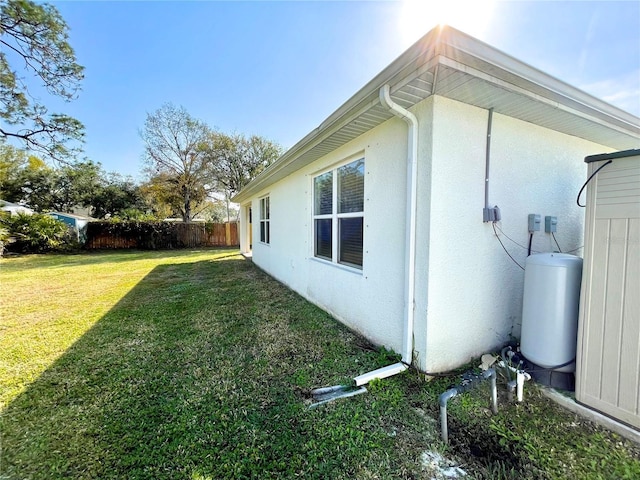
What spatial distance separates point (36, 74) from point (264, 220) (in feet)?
30.1

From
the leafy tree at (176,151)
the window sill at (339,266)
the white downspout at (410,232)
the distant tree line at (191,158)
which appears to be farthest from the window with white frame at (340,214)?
the leafy tree at (176,151)

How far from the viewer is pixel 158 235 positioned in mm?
16391

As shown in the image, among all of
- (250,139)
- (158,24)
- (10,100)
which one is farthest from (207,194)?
(158,24)

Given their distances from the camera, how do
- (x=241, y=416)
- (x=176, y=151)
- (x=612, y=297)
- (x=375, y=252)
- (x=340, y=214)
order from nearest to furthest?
1. (x=612, y=297)
2. (x=241, y=416)
3. (x=375, y=252)
4. (x=340, y=214)
5. (x=176, y=151)

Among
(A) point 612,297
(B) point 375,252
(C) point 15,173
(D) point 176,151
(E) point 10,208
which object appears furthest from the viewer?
(C) point 15,173

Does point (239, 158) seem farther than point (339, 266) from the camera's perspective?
Yes

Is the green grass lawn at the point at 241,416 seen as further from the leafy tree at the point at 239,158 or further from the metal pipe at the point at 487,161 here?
the leafy tree at the point at 239,158

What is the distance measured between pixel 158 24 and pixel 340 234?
6016 millimetres

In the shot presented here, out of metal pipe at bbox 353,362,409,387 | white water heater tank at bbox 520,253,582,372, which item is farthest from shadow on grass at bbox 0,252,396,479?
white water heater tank at bbox 520,253,582,372

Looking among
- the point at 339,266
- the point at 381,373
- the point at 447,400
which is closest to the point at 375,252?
the point at 339,266

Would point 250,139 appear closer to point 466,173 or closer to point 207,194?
point 207,194

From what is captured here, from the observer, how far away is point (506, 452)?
1722 mm

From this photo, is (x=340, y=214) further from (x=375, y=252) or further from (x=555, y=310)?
(x=555, y=310)

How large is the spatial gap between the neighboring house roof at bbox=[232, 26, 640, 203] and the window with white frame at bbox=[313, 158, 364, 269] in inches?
23.9
